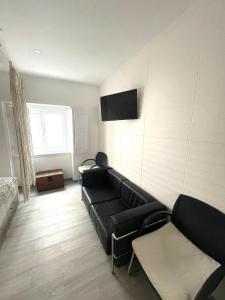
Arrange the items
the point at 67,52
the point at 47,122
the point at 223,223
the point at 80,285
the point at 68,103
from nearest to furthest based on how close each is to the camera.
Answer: the point at 223,223
the point at 80,285
the point at 67,52
the point at 68,103
the point at 47,122

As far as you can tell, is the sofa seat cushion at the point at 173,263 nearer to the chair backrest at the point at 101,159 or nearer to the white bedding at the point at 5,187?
the white bedding at the point at 5,187

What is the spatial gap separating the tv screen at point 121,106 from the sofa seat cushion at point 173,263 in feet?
5.18

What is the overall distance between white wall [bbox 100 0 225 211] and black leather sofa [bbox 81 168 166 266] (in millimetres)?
239

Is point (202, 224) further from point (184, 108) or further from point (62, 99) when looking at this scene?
point (62, 99)

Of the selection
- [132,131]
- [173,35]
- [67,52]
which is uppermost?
[67,52]

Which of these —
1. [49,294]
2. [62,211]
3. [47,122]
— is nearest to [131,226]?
[49,294]

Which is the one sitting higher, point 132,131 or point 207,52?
point 207,52

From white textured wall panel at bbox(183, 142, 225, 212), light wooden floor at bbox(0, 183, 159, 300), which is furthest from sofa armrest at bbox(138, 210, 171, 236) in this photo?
light wooden floor at bbox(0, 183, 159, 300)

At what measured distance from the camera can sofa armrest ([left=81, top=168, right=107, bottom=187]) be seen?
8.32 ft

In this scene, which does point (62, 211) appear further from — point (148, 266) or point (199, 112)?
point (199, 112)

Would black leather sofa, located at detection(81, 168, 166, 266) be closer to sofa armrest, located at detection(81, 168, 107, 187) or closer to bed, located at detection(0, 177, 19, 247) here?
sofa armrest, located at detection(81, 168, 107, 187)

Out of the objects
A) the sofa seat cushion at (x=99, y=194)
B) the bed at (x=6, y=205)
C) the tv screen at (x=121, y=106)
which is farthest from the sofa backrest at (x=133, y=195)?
the bed at (x=6, y=205)

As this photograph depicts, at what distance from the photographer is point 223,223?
1.07m

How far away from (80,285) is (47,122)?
3.41 m
